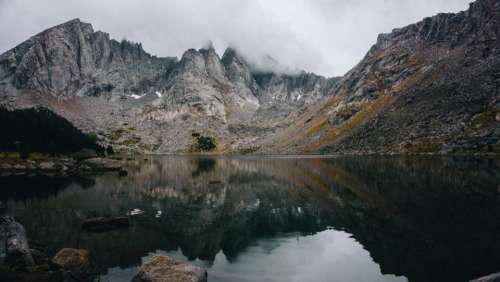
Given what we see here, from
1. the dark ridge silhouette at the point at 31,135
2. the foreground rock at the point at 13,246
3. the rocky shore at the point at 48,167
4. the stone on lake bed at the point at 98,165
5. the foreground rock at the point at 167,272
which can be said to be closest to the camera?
the foreground rock at the point at 167,272

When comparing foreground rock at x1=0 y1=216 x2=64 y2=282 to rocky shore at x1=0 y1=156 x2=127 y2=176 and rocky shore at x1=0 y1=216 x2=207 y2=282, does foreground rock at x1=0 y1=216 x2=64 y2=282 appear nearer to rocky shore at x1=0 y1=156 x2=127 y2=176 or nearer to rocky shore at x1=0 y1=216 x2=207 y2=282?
rocky shore at x1=0 y1=216 x2=207 y2=282

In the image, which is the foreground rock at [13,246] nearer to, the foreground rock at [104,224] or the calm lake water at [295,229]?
the calm lake water at [295,229]

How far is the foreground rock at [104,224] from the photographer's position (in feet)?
115

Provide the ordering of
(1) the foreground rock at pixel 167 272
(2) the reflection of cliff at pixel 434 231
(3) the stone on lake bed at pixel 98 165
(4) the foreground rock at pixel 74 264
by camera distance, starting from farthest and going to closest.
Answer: (3) the stone on lake bed at pixel 98 165, (2) the reflection of cliff at pixel 434 231, (4) the foreground rock at pixel 74 264, (1) the foreground rock at pixel 167 272

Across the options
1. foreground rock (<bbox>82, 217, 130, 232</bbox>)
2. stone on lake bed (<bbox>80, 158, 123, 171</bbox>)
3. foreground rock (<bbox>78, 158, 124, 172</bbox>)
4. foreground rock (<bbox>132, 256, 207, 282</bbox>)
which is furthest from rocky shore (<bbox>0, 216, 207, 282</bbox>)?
stone on lake bed (<bbox>80, 158, 123, 171</bbox>)

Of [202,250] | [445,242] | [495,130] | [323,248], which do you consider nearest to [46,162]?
[202,250]

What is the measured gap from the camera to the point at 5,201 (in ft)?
169

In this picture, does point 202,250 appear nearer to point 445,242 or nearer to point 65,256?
point 65,256

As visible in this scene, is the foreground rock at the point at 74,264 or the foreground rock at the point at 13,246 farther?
the foreground rock at the point at 74,264

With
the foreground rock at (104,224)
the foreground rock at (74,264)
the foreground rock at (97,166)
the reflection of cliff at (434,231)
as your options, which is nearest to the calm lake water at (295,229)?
the reflection of cliff at (434,231)

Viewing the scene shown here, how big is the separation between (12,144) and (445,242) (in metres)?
130

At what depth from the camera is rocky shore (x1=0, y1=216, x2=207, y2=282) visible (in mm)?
19234

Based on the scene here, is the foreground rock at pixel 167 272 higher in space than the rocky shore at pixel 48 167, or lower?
lower

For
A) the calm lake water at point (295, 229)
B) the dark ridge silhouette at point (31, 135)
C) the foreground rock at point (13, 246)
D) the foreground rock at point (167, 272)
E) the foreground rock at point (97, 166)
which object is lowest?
the calm lake water at point (295, 229)
